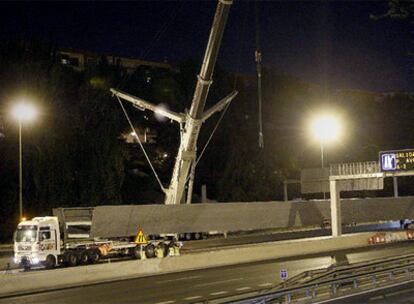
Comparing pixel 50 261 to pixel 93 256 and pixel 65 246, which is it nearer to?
pixel 65 246

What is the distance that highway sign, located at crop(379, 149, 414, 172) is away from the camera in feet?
133

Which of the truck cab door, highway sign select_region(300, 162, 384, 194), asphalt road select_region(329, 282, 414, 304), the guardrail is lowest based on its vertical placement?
asphalt road select_region(329, 282, 414, 304)

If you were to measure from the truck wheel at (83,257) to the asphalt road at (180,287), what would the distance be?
4428 millimetres

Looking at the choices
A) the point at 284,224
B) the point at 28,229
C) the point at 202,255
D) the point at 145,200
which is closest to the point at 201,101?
the point at 202,255

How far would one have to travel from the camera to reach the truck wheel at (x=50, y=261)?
32.5 metres

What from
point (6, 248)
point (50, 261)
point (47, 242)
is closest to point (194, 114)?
point (47, 242)

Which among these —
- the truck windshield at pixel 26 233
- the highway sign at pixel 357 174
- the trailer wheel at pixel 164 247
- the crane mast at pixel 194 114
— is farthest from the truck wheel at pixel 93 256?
the highway sign at pixel 357 174

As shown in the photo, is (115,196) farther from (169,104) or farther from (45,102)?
(169,104)

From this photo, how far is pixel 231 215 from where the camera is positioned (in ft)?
179

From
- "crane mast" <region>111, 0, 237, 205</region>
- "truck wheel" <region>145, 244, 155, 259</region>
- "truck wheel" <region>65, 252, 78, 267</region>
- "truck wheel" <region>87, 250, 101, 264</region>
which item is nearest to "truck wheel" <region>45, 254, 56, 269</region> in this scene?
"truck wheel" <region>65, 252, 78, 267</region>

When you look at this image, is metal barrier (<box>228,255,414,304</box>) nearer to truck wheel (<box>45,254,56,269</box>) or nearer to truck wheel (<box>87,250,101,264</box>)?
truck wheel (<box>87,250,101,264</box>)

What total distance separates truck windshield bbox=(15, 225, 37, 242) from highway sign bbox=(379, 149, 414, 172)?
21823mm

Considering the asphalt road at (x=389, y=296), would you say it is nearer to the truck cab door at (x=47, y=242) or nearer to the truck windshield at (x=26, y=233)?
the truck cab door at (x=47, y=242)

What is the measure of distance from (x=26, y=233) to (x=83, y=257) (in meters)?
3.15
